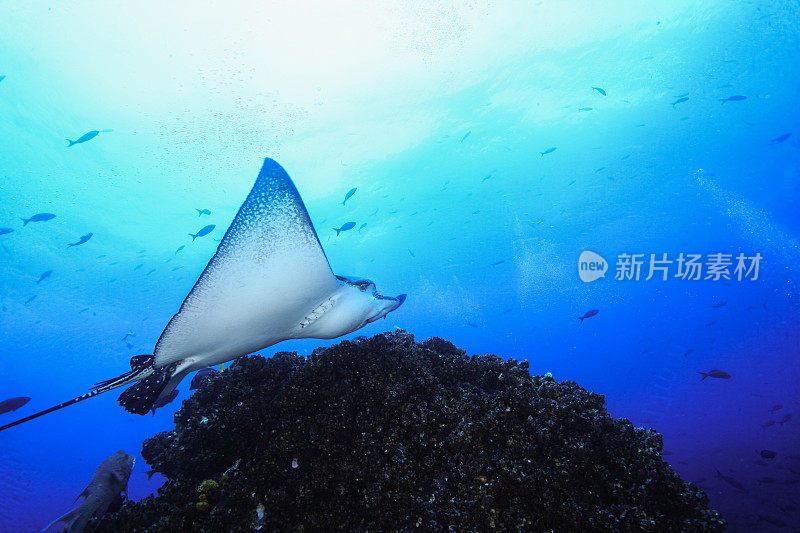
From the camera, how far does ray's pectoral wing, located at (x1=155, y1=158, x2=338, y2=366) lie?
7.98 ft

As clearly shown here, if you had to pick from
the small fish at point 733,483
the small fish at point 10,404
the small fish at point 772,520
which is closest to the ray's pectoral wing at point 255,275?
the small fish at point 10,404

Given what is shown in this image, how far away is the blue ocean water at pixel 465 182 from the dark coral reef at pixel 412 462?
38.3ft

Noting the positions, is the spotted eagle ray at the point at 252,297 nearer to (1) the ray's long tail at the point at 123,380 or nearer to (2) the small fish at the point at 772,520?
(1) the ray's long tail at the point at 123,380

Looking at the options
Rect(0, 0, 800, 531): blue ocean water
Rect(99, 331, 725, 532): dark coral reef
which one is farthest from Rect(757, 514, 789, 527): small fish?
Rect(99, 331, 725, 532): dark coral reef

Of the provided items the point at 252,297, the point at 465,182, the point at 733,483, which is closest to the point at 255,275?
the point at 252,297

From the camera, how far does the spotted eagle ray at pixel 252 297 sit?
2447 mm

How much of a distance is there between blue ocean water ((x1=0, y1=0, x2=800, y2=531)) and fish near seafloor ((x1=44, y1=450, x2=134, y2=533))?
579 inches

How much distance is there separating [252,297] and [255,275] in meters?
0.26

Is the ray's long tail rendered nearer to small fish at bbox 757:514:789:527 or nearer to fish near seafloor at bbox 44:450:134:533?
fish near seafloor at bbox 44:450:134:533

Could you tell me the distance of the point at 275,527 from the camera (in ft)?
7.04

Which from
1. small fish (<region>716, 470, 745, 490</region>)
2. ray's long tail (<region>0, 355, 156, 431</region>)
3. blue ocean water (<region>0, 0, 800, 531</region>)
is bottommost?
small fish (<region>716, 470, 745, 490</region>)

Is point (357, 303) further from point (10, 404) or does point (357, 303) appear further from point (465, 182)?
point (465, 182)

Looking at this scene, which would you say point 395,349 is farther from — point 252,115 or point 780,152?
point 780,152

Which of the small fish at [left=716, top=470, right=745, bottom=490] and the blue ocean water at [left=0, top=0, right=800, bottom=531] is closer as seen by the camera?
the small fish at [left=716, top=470, right=745, bottom=490]
